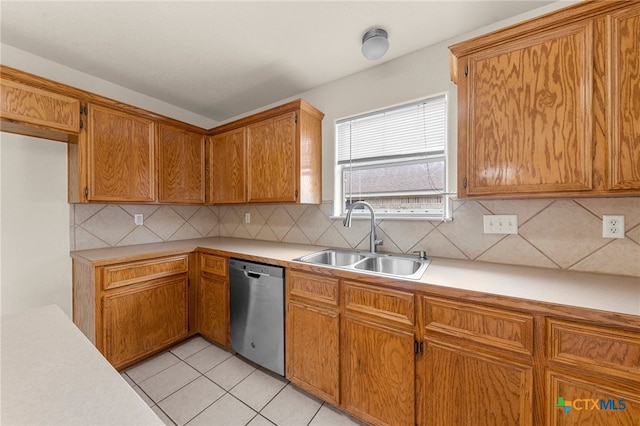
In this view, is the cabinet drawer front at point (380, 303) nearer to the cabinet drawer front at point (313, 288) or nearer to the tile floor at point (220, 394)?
the cabinet drawer front at point (313, 288)

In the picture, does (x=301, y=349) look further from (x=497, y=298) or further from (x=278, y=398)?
(x=497, y=298)

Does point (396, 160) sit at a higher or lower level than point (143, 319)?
higher

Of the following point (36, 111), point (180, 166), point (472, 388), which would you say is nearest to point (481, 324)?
point (472, 388)

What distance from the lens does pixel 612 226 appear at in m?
1.28

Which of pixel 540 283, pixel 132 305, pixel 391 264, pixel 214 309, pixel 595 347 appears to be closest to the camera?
pixel 595 347

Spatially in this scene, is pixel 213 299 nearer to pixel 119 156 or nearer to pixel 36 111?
pixel 119 156

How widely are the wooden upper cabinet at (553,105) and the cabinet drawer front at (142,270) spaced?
90.9 inches

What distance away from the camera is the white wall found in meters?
1.77

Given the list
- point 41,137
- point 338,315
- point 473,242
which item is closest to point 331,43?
point 473,242

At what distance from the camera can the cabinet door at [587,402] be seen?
85 centimetres

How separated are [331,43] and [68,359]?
209 cm

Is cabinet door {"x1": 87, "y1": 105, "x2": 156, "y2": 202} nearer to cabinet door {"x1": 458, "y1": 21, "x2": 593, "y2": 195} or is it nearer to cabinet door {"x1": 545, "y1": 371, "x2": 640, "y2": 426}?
cabinet door {"x1": 458, "y1": 21, "x2": 593, "y2": 195}

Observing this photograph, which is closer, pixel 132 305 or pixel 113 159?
pixel 132 305

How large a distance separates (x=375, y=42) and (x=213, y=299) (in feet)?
7.80
